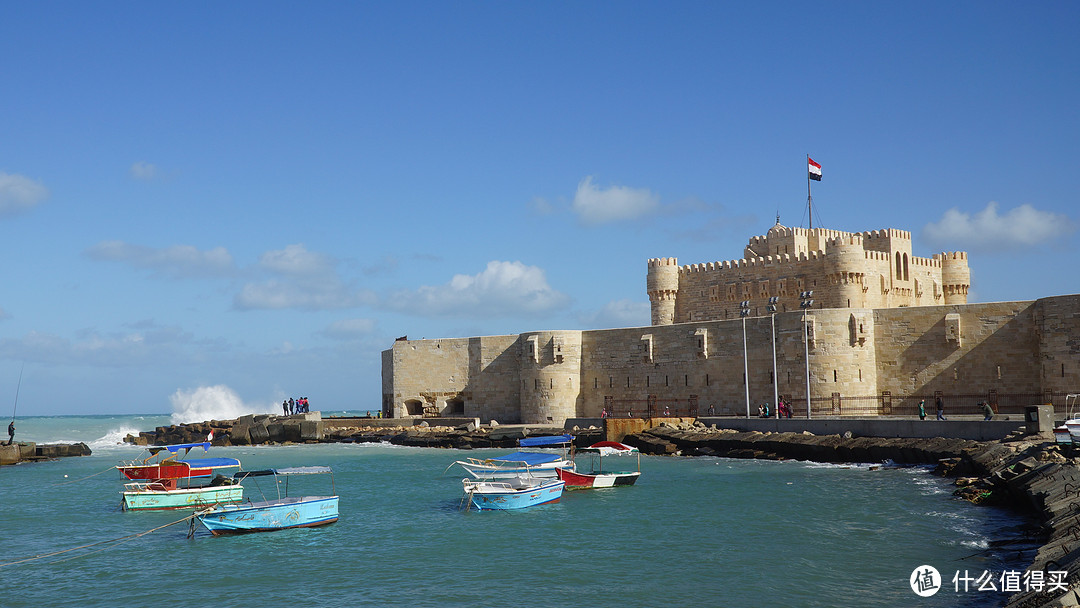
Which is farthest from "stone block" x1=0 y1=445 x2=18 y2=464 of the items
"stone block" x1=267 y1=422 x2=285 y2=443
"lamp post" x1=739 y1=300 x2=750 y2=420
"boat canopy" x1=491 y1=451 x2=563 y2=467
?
"lamp post" x1=739 y1=300 x2=750 y2=420

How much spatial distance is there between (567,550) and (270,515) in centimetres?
675

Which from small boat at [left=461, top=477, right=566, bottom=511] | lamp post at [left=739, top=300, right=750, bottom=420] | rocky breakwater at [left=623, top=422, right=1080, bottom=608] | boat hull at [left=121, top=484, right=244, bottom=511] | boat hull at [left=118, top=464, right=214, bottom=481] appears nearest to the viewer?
rocky breakwater at [left=623, top=422, right=1080, bottom=608]

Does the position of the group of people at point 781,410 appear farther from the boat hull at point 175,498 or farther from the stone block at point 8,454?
the stone block at point 8,454

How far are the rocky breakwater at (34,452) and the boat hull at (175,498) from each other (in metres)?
20.4

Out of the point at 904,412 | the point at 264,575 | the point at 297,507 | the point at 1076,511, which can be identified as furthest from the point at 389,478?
the point at 1076,511

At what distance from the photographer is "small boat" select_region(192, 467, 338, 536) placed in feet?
65.1

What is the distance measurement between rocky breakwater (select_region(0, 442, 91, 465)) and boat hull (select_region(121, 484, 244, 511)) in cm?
2040

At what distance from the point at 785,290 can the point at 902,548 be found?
2558cm

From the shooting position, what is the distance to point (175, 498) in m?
24.1

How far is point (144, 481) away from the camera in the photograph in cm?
2880

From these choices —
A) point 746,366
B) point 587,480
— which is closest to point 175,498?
point 587,480

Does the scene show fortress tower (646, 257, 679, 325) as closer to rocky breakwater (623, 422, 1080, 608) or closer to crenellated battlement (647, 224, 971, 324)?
crenellated battlement (647, 224, 971, 324)

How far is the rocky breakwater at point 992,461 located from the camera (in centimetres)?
1109

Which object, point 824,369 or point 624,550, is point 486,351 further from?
point 624,550
